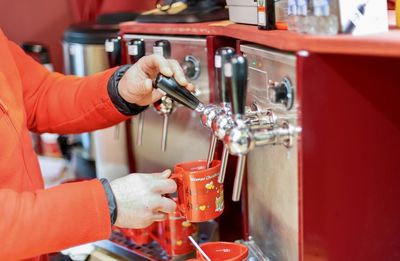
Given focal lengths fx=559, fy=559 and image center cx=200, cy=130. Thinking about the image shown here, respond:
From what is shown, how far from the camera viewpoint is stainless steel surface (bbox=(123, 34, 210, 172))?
1.13 meters

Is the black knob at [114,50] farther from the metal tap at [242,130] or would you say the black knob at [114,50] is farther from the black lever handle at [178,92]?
the metal tap at [242,130]

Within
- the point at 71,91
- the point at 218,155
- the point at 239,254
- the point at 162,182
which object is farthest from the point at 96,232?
the point at 71,91

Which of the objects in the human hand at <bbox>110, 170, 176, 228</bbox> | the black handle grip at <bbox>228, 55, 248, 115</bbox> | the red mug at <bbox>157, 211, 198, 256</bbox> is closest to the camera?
the black handle grip at <bbox>228, 55, 248, 115</bbox>

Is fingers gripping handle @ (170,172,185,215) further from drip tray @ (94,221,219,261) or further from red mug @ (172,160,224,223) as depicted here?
drip tray @ (94,221,219,261)

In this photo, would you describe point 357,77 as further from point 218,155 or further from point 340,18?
point 218,155

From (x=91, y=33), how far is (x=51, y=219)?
92 cm

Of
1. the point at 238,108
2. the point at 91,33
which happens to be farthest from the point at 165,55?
the point at 91,33

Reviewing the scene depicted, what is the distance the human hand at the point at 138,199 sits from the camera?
0.86m

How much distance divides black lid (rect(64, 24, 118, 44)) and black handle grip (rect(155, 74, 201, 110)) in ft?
2.16

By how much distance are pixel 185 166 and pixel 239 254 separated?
7.2 inches

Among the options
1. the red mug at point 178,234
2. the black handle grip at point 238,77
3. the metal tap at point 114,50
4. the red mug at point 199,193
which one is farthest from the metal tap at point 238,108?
the metal tap at point 114,50

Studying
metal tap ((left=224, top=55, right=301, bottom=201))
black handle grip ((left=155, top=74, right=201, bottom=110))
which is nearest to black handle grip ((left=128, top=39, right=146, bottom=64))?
black handle grip ((left=155, top=74, right=201, bottom=110))

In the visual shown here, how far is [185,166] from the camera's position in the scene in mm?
1003

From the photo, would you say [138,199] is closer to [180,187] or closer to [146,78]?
[180,187]
